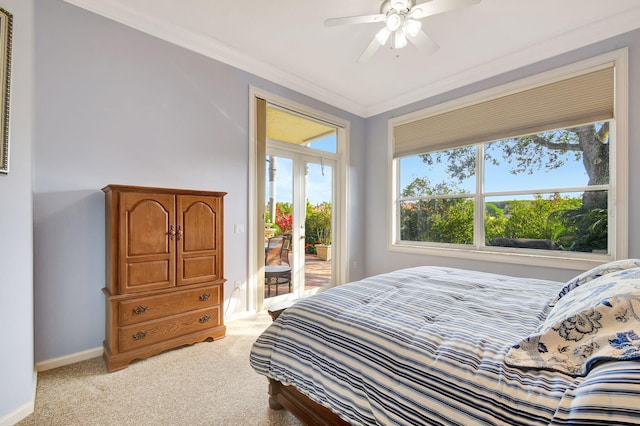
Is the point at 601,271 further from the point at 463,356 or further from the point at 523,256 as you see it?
the point at 523,256

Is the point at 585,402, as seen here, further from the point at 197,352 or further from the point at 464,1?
the point at 197,352

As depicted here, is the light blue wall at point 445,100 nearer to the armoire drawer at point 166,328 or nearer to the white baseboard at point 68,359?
the armoire drawer at point 166,328

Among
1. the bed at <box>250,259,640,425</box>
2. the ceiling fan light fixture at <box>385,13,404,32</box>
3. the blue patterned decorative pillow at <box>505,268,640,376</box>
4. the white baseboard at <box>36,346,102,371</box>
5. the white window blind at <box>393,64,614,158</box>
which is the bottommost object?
the white baseboard at <box>36,346,102,371</box>

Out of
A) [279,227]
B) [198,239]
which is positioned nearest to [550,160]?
[279,227]

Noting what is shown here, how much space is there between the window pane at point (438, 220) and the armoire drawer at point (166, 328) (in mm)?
2789

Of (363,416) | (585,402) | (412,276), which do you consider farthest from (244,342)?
(585,402)

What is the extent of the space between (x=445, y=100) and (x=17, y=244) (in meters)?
4.15

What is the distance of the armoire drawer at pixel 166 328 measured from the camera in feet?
7.03

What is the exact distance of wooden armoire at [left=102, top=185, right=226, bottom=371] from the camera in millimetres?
2115

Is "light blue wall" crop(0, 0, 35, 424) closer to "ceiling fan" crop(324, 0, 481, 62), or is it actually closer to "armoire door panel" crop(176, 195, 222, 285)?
"armoire door panel" crop(176, 195, 222, 285)

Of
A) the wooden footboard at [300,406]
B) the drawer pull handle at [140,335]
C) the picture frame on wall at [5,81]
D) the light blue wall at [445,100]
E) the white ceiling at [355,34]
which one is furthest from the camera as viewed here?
the light blue wall at [445,100]

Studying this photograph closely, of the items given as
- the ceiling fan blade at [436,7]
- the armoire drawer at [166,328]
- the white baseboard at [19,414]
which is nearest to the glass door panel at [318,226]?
the armoire drawer at [166,328]

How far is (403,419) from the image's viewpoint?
3.14 feet

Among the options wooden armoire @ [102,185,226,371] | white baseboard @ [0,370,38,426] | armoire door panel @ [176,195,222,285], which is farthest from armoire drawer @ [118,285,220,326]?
white baseboard @ [0,370,38,426]
